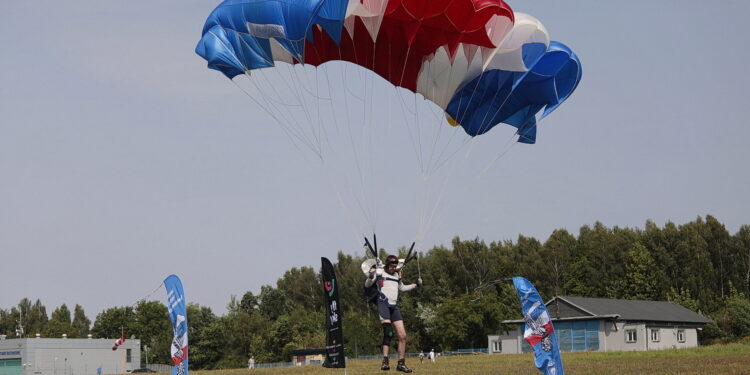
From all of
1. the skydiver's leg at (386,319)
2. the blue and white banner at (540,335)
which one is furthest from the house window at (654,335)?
the skydiver's leg at (386,319)

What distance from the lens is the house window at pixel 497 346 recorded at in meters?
55.6

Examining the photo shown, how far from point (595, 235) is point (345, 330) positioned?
88.3 feet

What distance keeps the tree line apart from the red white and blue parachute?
4343cm

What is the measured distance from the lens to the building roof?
4897cm

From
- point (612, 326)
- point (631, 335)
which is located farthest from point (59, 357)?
point (631, 335)

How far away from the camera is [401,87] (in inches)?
728

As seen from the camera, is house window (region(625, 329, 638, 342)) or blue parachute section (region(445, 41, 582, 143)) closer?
blue parachute section (region(445, 41, 582, 143))

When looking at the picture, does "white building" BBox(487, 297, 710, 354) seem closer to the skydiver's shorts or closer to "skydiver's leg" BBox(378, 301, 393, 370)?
"skydiver's leg" BBox(378, 301, 393, 370)

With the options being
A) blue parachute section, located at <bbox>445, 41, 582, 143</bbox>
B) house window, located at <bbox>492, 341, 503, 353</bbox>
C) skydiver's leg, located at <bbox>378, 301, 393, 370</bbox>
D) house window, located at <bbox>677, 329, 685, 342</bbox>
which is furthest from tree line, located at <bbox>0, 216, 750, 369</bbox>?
skydiver's leg, located at <bbox>378, 301, 393, 370</bbox>

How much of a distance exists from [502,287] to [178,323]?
185 feet

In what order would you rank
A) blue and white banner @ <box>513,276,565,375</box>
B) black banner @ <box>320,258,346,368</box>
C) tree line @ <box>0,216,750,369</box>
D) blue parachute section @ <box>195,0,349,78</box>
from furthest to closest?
tree line @ <box>0,216,750,369</box> < blue parachute section @ <box>195,0,349,78</box> < black banner @ <box>320,258,346,368</box> < blue and white banner @ <box>513,276,565,375</box>

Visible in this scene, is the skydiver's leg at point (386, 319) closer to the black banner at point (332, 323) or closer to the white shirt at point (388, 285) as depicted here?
the white shirt at point (388, 285)

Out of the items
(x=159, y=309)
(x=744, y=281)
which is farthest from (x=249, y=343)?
(x=744, y=281)

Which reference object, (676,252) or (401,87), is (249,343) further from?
(401,87)
